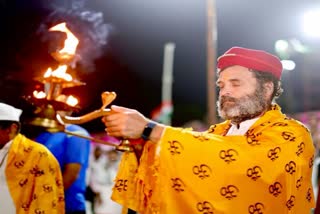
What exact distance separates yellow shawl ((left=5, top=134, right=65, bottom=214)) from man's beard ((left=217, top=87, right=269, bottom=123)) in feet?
6.30

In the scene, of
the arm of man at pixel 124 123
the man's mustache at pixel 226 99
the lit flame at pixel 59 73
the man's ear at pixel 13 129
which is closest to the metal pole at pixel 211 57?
the man's ear at pixel 13 129

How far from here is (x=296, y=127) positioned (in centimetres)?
319

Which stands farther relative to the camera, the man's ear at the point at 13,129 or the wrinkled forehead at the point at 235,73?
the man's ear at the point at 13,129

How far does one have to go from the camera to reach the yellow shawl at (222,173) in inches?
110

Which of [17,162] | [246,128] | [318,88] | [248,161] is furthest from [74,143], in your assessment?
[318,88]

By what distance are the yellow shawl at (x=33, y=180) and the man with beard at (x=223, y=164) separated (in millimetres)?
1421

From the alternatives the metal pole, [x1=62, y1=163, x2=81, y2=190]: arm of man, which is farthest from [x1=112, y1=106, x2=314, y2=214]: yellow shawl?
the metal pole

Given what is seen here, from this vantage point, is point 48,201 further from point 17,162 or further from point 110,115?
point 110,115

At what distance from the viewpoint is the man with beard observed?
2787 millimetres

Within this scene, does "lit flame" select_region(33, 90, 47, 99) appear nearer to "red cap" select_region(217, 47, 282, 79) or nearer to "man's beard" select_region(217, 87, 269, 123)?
"man's beard" select_region(217, 87, 269, 123)

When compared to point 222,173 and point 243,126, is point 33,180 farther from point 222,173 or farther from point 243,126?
point 222,173

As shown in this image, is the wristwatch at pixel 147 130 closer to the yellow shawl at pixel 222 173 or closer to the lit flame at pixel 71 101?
the yellow shawl at pixel 222 173

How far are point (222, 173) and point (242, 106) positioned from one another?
633mm

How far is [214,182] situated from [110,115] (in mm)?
742
